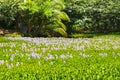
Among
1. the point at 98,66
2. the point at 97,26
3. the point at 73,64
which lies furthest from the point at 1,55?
the point at 97,26

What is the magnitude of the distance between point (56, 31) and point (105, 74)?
2455 centimetres

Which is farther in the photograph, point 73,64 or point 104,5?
point 104,5

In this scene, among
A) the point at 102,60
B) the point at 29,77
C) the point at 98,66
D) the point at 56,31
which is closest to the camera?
the point at 29,77

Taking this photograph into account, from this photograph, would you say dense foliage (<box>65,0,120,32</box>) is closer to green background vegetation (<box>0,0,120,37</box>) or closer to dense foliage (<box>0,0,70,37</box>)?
green background vegetation (<box>0,0,120,37</box>)

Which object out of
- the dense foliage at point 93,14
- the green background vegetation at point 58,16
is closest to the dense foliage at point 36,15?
the green background vegetation at point 58,16

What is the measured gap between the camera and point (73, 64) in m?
10.9

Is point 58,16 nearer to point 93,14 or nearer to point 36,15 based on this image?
point 36,15

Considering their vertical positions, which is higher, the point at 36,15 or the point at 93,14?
the point at 36,15

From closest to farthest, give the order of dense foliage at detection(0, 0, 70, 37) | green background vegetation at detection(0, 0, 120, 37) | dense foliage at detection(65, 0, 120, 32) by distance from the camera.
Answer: dense foliage at detection(0, 0, 70, 37)
green background vegetation at detection(0, 0, 120, 37)
dense foliage at detection(65, 0, 120, 32)

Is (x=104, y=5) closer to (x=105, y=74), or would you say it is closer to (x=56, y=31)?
(x=56, y=31)

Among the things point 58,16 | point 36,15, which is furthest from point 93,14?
point 36,15

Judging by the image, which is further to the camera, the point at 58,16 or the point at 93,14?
the point at 93,14

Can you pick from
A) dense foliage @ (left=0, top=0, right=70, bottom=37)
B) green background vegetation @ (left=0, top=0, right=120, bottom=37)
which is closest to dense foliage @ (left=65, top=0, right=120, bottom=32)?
green background vegetation @ (left=0, top=0, right=120, bottom=37)

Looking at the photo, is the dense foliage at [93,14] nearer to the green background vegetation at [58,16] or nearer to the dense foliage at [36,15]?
the green background vegetation at [58,16]
